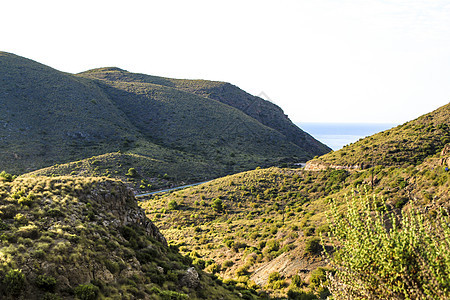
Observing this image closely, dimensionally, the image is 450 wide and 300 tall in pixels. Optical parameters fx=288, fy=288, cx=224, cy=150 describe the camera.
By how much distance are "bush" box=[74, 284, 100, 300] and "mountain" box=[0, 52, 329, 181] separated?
5082 centimetres

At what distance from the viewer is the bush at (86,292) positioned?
419 inches

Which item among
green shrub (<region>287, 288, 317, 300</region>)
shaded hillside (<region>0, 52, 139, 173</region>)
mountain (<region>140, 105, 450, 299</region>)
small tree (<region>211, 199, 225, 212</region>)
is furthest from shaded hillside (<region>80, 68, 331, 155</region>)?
green shrub (<region>287, 288, 317, 300</region>)

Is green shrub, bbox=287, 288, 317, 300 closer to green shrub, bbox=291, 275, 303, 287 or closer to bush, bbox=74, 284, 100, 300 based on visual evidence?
green shrub, bbox=291, 275, 303, 287

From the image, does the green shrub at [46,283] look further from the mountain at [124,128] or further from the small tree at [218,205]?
the mountain at [124,128]

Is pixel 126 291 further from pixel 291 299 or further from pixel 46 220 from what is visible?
pixel 291 299

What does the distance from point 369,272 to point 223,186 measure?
40456mm

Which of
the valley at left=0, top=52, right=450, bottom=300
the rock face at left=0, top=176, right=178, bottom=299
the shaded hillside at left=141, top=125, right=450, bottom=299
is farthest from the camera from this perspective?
the shaded hillside at left=141, top=125, right=450, bottom=299

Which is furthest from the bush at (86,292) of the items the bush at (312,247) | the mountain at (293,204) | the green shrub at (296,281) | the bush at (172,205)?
the bush at (172,205)

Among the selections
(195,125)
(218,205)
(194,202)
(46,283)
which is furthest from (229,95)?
(46,283)

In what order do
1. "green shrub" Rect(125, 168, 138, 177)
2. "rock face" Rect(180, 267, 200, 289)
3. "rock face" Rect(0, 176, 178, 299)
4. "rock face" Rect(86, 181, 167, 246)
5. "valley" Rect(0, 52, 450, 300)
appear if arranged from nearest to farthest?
"valley" Rect(0, 52, 450, 300) < "rock face" Rect(0, 176, 178, 299) < "rock face" Rect(180, 267, 200, 289) < "rock face" Rect(86, 181, 167, 246) < "green shrub" Rect(125, 168, 138, 177)

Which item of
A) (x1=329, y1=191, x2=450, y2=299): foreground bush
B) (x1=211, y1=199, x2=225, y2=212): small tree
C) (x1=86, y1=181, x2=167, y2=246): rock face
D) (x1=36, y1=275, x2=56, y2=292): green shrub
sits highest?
(x1=329, y1=191, x2=450, y2=299): foreground bush

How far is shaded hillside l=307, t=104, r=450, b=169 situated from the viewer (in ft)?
129

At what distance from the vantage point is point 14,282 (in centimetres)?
967

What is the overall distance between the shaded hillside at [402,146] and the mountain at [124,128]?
1142 inches
